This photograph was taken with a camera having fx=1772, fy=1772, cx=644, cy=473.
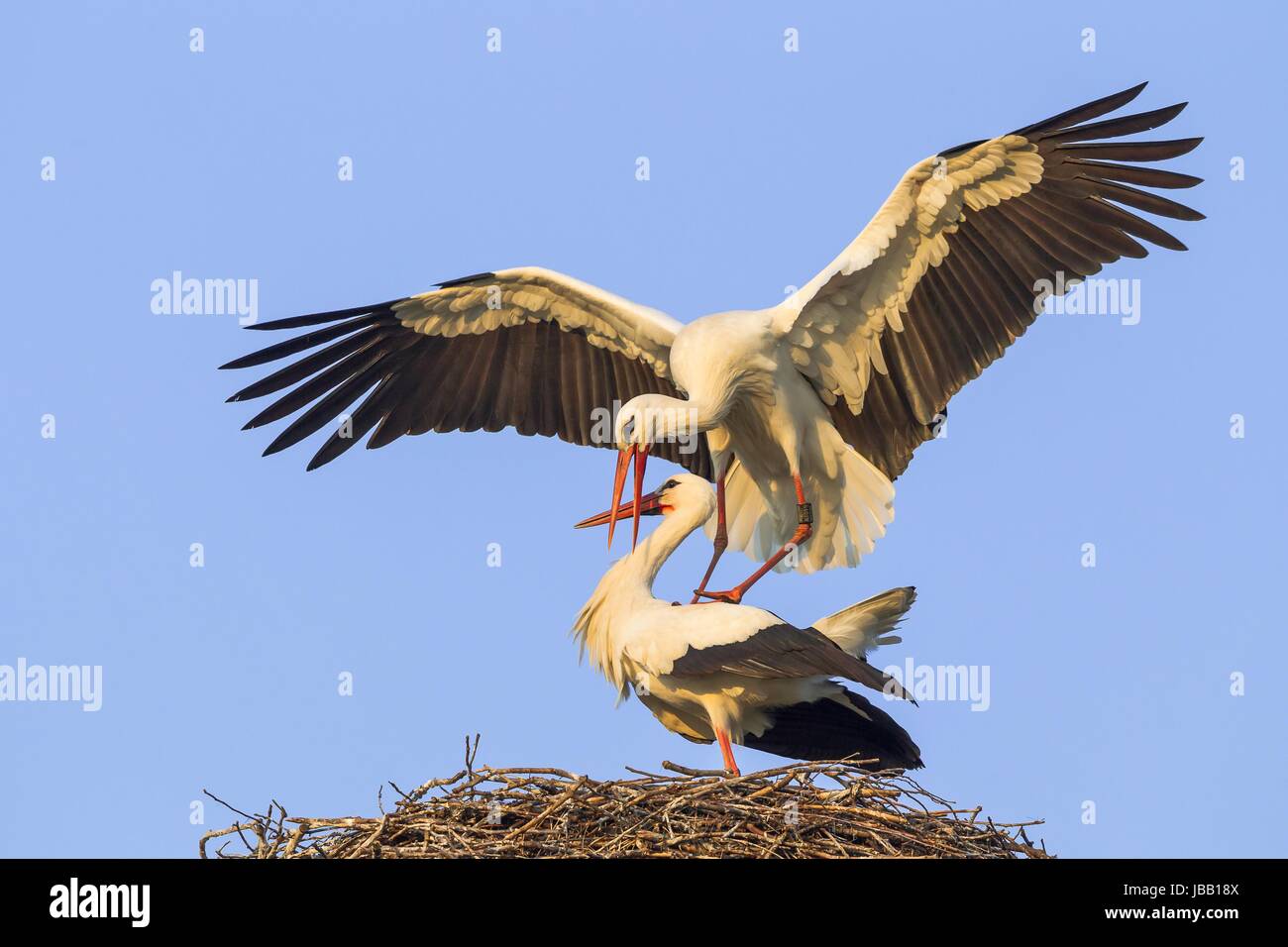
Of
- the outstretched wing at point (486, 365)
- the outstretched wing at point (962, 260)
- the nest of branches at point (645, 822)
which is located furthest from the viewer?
the outstretched wing at point (486, 365)

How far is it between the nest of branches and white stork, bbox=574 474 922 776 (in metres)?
0.49

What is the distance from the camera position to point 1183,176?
7586 mm

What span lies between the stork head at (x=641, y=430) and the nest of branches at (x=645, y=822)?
67.5 inches

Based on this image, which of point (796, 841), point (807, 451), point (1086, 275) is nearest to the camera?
point (796, 841)

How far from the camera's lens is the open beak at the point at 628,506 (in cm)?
779

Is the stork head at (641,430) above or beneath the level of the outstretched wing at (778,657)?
above

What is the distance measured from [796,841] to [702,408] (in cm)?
248

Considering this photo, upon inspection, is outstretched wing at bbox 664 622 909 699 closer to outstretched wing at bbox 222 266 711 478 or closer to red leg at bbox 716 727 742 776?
red leg at bbox 716 727 742 776

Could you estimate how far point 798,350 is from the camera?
27.4 ft

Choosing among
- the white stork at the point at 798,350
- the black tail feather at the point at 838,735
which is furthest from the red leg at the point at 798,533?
the black tail feather at the point at 838,735

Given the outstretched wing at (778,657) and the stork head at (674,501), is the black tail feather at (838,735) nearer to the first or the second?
the outstretched wing at (778,657)
